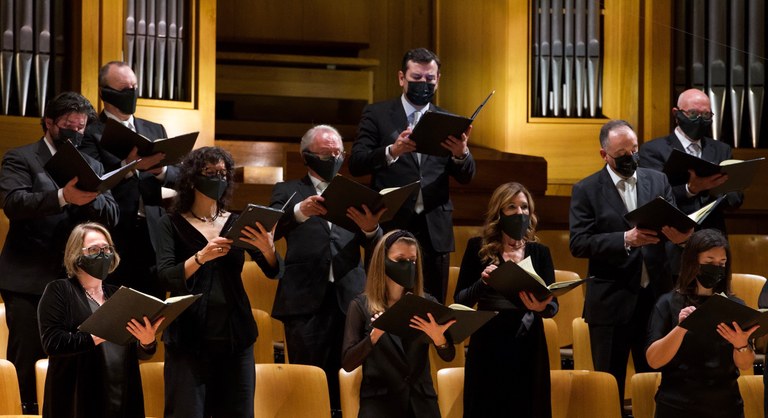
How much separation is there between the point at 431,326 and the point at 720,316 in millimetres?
770

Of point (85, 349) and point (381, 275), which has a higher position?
point (381, 275)

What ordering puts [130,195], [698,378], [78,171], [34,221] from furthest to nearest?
[130,195], [34,221], [78,171], [698,378]

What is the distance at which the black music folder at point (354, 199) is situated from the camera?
11.9 feet

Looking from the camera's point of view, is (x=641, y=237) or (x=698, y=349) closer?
(x=698, y=349)

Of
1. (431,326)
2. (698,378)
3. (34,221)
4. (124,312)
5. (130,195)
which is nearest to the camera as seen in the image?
(124,312)

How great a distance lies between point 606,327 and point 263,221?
128 cm

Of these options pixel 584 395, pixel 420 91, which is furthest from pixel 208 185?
pixel 584 395

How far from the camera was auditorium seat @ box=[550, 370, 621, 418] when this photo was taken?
3.71 m

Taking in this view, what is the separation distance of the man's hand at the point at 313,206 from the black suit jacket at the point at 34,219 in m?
0.60

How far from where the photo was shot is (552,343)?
13.8 ft

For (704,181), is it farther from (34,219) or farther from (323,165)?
(34,219)

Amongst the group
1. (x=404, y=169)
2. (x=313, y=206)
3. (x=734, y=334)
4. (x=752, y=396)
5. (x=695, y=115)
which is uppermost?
(x=695, y=115)

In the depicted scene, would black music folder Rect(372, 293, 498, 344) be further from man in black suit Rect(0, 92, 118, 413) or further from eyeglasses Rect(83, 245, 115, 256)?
man in black suit Rect(0, 92, 118, 413)

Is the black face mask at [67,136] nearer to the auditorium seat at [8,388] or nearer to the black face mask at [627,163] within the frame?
the auditorium seat at [8,388]
